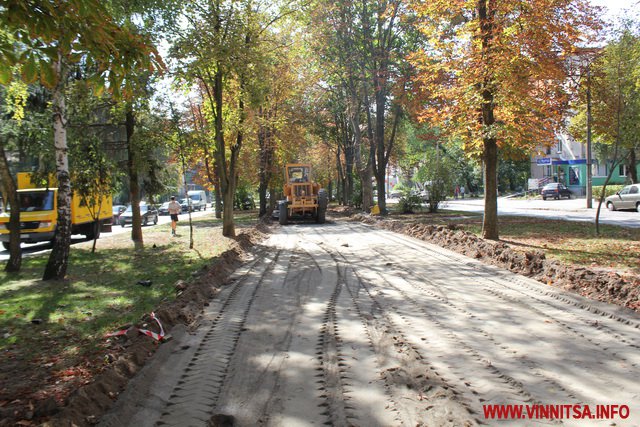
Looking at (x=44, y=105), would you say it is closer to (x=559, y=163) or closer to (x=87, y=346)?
(x=87, y=346)

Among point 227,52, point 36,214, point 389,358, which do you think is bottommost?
point 389,358

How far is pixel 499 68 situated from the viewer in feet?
37.6

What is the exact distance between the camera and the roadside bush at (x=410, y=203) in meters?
30.2

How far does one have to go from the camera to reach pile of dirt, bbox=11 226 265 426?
3.48m

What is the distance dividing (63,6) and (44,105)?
12.1 m

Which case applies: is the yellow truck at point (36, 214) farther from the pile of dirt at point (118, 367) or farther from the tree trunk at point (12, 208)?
the pile of dirt at point (118, 367)

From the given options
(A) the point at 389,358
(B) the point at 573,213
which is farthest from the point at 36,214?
(B) the point at 573,213

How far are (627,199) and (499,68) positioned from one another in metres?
18.7

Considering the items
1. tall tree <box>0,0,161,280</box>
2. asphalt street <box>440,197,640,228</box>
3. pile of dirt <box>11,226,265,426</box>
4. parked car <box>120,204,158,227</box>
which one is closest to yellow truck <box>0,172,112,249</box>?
pile of dirt <box>11,226,265,426</box>

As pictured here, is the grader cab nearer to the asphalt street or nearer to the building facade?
the asphalt street

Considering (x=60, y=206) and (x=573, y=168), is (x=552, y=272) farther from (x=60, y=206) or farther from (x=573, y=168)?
(x=573, y=168)

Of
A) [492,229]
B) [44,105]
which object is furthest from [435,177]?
[44,105]

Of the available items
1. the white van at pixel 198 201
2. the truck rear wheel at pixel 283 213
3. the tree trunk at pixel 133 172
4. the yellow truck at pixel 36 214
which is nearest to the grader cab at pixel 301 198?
the truck rear wheel at pixel 283 213

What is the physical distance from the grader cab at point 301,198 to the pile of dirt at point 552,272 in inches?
456
